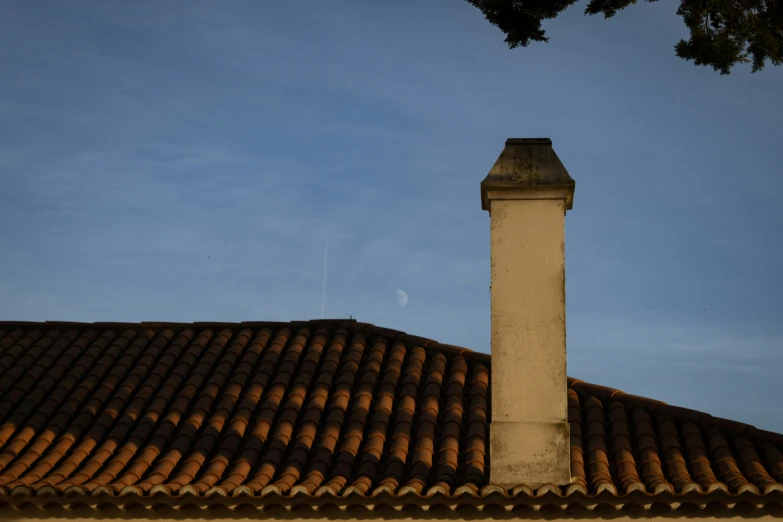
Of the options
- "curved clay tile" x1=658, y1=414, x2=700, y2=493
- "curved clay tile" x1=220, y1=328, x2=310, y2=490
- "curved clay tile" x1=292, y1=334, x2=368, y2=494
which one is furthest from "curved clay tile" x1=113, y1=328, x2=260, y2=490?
"curved clay tile" x1=658, y1=414, x2=700, y2=493

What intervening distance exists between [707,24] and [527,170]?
2.83 metres

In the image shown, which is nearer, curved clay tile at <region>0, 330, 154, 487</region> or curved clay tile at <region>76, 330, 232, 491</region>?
curved clay tile at <region>76, 330, 232, 491</region>

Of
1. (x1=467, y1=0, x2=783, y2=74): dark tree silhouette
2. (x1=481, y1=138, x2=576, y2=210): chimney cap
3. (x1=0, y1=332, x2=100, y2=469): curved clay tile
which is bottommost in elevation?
(x1=0, y1=332, x2=100, y2=469): curved clay tile

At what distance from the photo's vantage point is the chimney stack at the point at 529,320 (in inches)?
359

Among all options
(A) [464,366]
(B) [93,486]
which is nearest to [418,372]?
(A) [464,366]

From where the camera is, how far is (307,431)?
10.1 metres

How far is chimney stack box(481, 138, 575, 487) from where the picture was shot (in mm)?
9125

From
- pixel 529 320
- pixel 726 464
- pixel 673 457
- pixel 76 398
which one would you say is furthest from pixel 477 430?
pixel 76 398

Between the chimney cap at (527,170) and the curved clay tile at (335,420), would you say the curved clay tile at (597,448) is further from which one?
the curved clay tile at (335,420)

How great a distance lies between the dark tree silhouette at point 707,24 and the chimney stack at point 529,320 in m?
1.46

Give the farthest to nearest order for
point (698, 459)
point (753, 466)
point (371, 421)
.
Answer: point (371, 421), point (698, 459), point (753, 466)

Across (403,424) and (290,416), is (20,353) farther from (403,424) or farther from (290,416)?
(403,424)

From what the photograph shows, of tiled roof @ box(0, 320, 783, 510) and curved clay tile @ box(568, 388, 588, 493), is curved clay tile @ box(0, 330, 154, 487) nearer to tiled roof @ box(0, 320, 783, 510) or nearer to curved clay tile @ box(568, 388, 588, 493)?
tiled roof @ box(0, 320, 783, 510)

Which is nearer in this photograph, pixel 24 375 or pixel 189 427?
pixel 189 427
